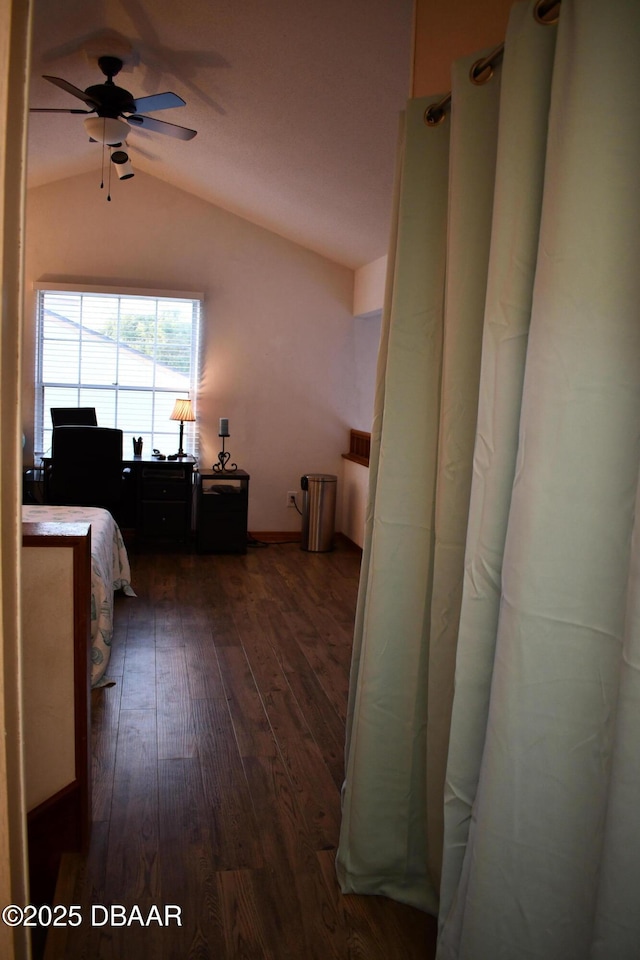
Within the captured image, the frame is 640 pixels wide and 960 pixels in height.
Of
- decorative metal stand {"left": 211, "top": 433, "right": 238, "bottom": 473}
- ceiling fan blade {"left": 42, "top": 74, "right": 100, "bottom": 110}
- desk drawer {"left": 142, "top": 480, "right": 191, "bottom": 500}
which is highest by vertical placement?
ceiling fan blade {"left": 42, "top": 74, "right": 100, "bottom": 110}

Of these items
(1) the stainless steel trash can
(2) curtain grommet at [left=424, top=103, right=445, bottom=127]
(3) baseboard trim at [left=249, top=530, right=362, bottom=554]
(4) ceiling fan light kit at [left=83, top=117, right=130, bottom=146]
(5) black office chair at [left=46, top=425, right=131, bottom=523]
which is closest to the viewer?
(2) curtain grommet at [left=424, top=103, right=445, bottom=127]

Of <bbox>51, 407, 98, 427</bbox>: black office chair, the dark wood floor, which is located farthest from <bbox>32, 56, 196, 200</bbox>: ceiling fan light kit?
the dark wood floor

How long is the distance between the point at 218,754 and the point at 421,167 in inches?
81.1

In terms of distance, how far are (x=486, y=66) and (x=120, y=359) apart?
5.12 metres

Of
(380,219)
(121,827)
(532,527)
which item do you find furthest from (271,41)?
(121,827)

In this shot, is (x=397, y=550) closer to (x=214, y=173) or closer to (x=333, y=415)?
(x=214, y=173)

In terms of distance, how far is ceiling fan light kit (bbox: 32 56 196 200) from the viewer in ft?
11.8

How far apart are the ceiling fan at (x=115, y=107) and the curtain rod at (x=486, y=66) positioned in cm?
208

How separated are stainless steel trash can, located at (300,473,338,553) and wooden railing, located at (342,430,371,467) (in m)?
0.32

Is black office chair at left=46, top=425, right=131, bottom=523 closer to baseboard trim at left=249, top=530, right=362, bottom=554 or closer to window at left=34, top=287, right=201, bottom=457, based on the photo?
window at left=34, top=287, right=201, bottom=457

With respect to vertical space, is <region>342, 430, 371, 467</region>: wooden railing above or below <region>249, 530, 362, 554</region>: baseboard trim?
above

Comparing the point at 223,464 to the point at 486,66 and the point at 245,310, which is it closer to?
the point at 245,310

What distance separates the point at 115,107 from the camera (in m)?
3.75

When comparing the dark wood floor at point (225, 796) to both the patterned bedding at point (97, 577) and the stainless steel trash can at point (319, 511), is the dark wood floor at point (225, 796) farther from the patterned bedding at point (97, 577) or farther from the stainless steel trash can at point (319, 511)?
the stainless steel trash can at point (319, 511)
